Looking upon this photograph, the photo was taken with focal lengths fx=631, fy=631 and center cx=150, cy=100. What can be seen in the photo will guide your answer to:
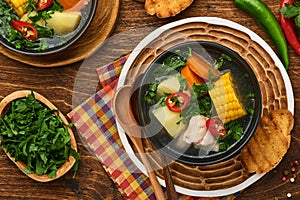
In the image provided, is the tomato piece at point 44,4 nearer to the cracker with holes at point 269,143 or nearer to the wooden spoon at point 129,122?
the wooden spoon at point 129,122

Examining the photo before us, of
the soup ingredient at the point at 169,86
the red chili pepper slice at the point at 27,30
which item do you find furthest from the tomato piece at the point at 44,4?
the soup ingredient at the point at 169,86

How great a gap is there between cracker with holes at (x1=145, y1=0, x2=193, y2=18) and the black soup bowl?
0.83 ft

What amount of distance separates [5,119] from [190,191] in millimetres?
1207

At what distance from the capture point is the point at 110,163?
3.90 m

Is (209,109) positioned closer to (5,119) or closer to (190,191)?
(190,191)

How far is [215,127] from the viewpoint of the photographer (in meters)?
3.43

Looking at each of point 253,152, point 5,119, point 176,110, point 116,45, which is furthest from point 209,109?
point 5,119

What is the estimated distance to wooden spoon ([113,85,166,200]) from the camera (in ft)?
12.2

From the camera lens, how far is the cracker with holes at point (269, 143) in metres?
3.66

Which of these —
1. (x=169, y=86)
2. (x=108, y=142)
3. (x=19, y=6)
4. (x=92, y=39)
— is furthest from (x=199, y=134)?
(x=19, y=6)

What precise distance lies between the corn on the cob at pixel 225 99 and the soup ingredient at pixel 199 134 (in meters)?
0.10

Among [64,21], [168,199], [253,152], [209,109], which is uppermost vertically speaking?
[64,21]

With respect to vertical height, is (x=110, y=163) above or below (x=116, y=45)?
below

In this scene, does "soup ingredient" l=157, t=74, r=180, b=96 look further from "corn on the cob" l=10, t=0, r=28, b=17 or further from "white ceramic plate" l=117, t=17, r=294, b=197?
"corn on the cob" l=10, t=0, r=28, b=17
